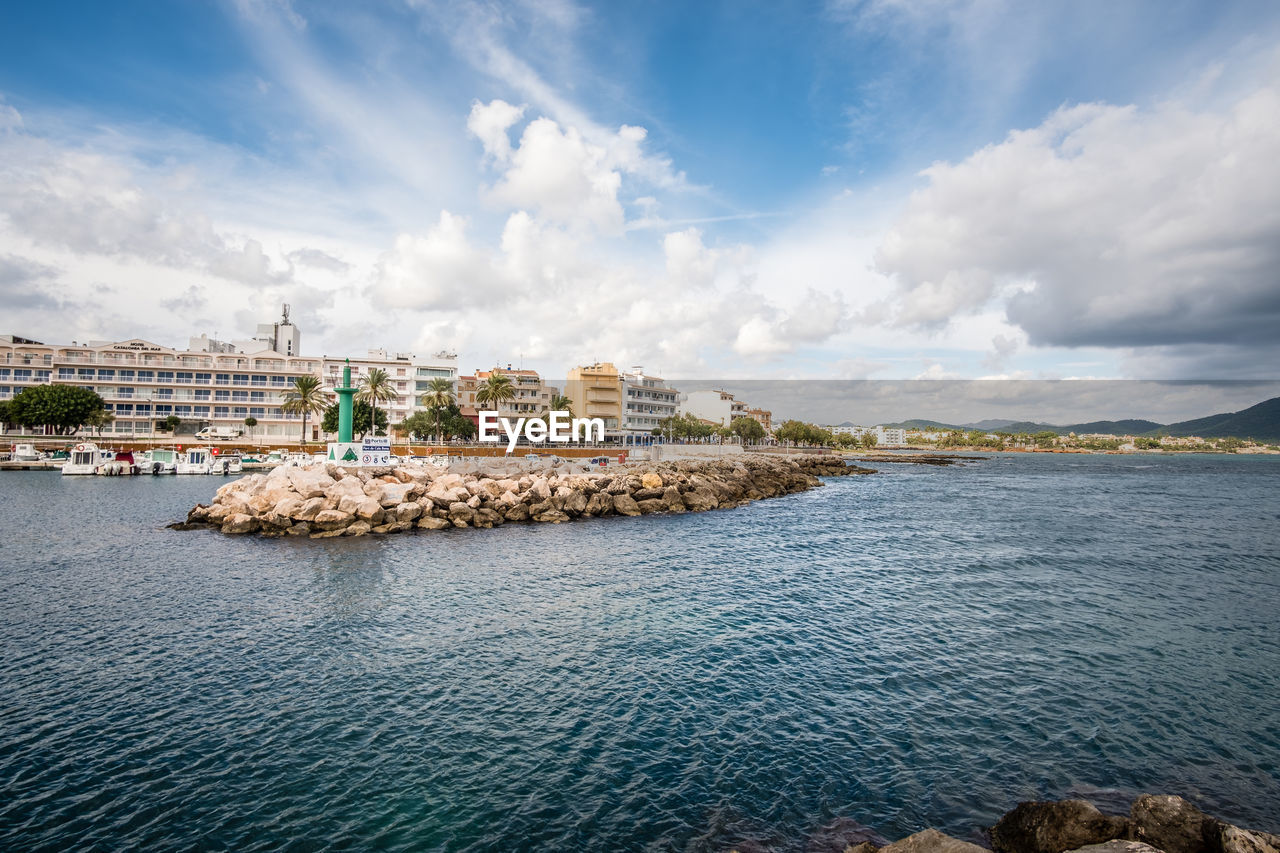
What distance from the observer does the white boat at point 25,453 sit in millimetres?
80812

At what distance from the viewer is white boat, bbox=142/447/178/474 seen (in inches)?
2982

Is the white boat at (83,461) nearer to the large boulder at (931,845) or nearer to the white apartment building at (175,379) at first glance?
the white apartment building at (175,379)

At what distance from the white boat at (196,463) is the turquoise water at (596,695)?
168ft

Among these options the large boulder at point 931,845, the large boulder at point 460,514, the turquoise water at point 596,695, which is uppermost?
the large boulder at point 460,514

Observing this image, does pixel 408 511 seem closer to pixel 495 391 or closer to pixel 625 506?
pixel 625 506

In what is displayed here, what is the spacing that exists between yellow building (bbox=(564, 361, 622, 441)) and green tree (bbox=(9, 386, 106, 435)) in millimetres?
73619

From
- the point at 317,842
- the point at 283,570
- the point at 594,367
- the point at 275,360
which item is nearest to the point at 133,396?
the point at 275,360

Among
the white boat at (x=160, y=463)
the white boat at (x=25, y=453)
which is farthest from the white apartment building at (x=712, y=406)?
the white boat at (x=25, y=453)

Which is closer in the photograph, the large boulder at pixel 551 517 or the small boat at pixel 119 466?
the large boulder at pixel 551 517

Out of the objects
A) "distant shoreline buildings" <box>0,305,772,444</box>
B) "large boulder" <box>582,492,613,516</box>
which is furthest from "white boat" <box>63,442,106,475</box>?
"large boulder" <box>582,492,613,516</box>

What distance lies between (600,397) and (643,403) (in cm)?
1256

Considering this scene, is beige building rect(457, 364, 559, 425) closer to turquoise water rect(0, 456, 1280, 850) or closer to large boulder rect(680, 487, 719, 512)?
large boulder rect(680, 487, 719, 512)

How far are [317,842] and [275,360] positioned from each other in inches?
4942

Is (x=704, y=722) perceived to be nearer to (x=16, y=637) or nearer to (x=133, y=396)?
(x=16, y=637)
